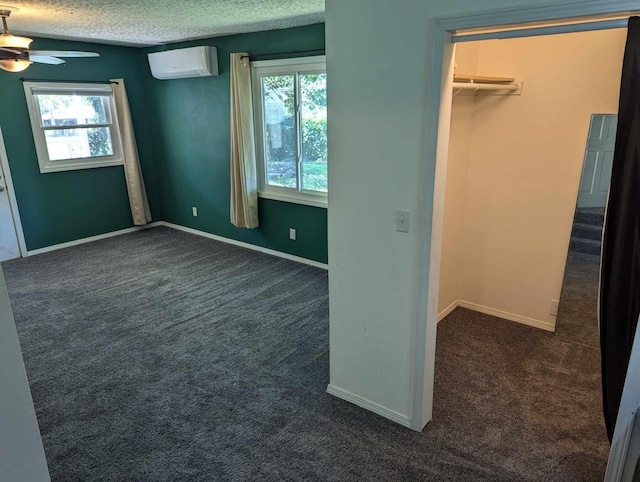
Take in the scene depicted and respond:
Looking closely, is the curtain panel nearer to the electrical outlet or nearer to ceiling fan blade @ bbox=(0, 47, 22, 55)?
the electrical outlet

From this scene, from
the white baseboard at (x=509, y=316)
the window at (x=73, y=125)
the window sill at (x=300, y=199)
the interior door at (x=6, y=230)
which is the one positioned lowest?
the white baseboard at (x=509, y=316)

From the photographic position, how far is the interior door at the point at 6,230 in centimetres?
487

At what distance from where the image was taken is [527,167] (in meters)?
3.23

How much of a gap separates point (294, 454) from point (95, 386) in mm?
1457

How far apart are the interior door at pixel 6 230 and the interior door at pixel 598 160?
5685mm

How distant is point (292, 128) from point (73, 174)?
9.61 ft

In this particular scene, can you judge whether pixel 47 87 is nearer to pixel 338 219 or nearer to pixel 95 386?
pixel 95 386

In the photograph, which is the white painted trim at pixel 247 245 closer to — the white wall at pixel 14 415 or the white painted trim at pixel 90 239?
the white painted trim at pixel 90 239

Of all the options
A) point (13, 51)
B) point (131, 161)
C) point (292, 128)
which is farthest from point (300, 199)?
point (13, 51)

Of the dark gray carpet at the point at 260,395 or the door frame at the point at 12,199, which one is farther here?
the door frame at the point at 12,199

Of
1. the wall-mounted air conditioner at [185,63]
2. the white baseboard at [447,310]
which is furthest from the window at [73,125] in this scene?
the white baseboard at [447,310]

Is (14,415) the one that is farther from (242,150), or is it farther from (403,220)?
(242,150)

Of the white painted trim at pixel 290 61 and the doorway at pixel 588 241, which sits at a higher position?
the white painted trim at pixel 290 61

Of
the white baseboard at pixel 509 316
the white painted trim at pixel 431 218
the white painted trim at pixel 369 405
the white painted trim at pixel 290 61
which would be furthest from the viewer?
the white painted trim at pixel 290 61
